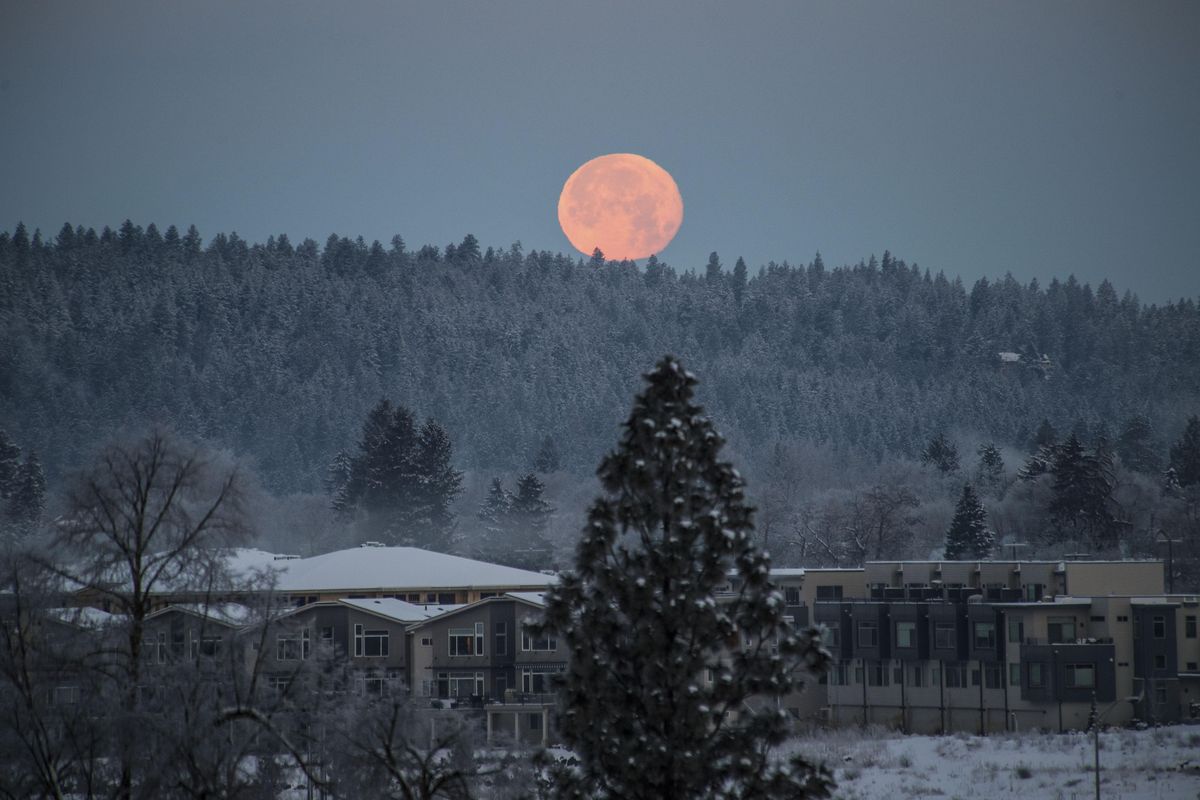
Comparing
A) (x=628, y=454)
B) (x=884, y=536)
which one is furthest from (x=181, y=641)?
(x=884, y=536)

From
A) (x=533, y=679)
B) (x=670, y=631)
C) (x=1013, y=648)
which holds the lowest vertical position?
(x=533, y=679)

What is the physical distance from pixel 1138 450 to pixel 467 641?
12033 cm

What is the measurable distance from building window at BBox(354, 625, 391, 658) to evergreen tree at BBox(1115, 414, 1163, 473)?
374ft

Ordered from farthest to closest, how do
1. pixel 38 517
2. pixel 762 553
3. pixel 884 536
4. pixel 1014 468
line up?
pixel 1014 468 < pixel 884 536 < pixel 38 517 < pixel 762 553

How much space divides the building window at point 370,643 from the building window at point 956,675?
2084cm

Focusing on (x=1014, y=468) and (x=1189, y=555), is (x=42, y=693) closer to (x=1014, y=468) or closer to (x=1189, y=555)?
(x=1189, y=555)

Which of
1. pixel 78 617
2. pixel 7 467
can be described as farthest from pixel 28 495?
pixel 78 617

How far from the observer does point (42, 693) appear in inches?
1062

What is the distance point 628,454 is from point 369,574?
164ft

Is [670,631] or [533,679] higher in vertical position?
[670,631]

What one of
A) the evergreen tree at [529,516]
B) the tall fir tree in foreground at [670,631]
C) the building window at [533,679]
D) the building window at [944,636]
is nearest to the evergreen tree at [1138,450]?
the evergreen tree at [529,516]

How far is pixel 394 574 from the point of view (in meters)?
73.3

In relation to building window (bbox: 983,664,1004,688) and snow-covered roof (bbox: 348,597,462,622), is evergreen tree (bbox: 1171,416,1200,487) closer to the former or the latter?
building window (bbox: 983,664,1004,688)

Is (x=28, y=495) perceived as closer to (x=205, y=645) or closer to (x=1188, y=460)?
(x=1188, y=460)
